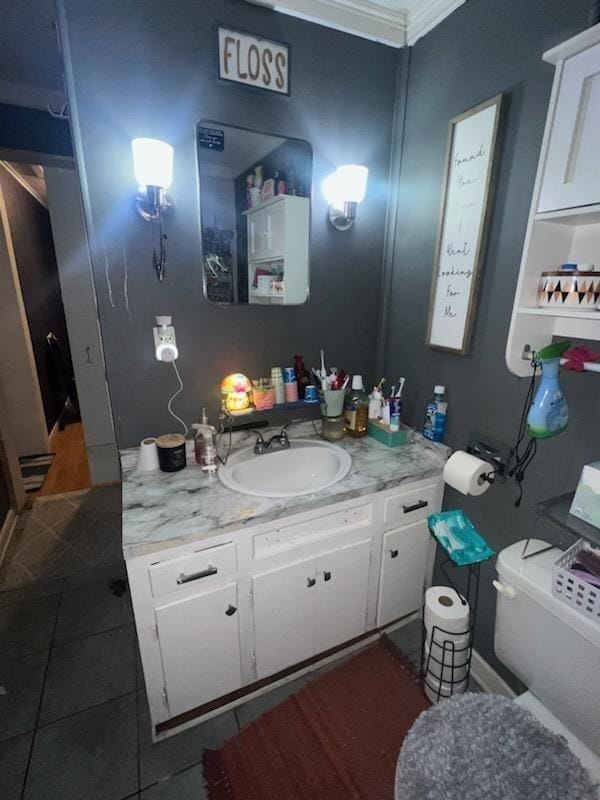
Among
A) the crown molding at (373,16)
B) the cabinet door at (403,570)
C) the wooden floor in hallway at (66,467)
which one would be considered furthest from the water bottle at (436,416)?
the wooden floor in hallway at (66,467)

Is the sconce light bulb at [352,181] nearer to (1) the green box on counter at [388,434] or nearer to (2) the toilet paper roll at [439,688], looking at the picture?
(1) the green box on counter at [388,434]

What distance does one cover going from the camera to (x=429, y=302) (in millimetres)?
1577

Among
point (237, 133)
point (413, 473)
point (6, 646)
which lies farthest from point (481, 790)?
point (237, 133)

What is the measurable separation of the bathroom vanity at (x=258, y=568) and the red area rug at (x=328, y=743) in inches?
5.1

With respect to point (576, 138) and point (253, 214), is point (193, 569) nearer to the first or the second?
point (253, 214)

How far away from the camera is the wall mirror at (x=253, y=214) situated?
143 centimetres

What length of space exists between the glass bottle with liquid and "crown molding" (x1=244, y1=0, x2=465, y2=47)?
1.35m

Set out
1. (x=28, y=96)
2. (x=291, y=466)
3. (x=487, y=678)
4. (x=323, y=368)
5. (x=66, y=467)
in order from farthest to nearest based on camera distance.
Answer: (x=66, y=467), (x=28, y=96), (x=323, y=368), (x=291, y=466), (x=487, y=678)

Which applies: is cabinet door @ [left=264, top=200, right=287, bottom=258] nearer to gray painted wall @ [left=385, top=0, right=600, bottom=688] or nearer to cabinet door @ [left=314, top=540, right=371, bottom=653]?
gray painted wall @ [left=385, top=0, right=600, bottom=688]

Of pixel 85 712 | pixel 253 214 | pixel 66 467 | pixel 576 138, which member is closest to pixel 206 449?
pixel 253 214

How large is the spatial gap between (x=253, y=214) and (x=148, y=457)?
1.06 m

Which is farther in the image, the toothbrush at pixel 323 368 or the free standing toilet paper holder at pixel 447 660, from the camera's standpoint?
the toothbrush at pixel 323 368

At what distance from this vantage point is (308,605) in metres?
1.41

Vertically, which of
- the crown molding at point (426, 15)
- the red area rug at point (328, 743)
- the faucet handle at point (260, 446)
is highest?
the crown molding at point (426, 15)
